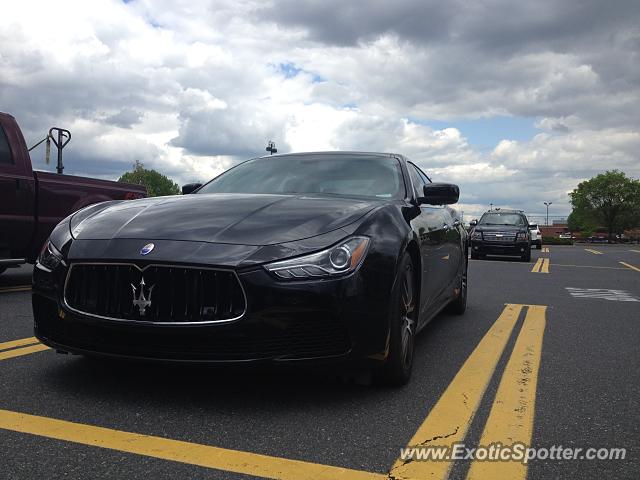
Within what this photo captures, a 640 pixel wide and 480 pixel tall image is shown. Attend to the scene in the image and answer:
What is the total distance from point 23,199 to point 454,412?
562 centimetres

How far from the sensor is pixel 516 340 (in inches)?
191

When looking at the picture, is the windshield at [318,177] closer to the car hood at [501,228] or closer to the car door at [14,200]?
the car door at [14,200]

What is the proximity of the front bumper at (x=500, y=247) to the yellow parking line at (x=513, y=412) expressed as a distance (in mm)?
14739

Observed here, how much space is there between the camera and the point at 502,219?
20.2 metres

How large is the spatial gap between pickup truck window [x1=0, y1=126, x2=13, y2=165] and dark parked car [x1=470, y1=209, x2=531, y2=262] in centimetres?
1491

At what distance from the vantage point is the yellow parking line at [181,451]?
2.16m

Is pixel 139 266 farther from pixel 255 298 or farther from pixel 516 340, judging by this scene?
pixel 516 340

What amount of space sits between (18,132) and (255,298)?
5473 mm

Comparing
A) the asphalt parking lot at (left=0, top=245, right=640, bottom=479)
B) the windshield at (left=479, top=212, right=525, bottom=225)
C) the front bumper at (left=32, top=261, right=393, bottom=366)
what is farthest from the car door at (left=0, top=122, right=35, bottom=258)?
the windshield at (left=479, top=212, right=525, bottom=225)

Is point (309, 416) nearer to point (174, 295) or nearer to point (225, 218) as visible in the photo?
point (174, 295)

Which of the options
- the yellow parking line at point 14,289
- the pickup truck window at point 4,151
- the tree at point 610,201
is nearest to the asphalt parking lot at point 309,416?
the yellow parking line at point 14,289

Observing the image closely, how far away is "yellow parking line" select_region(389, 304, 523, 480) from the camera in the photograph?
223 cm

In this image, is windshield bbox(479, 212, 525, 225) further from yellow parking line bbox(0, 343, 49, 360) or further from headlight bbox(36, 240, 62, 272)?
headlight bbox(36, 240, 62, 272)

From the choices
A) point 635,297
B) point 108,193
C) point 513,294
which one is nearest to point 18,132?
point 108,193
